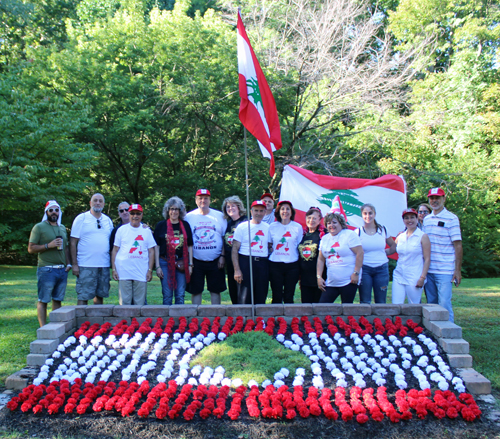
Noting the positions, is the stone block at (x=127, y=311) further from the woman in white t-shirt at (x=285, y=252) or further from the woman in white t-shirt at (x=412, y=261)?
the woman in white t-shirt at (x=412, y=261)

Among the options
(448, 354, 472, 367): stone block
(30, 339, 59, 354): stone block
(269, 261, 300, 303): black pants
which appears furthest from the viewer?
(269, 261, 300, 303): black pants

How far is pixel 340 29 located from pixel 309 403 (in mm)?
16509

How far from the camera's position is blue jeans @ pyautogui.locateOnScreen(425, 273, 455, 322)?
5.33 metres

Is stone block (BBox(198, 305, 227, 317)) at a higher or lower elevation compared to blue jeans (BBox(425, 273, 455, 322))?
lower

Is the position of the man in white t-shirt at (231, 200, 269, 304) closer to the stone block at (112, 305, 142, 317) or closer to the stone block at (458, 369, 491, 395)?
the stone block at (112, 305, 142, 317)

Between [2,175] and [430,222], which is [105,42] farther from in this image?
[430,222]

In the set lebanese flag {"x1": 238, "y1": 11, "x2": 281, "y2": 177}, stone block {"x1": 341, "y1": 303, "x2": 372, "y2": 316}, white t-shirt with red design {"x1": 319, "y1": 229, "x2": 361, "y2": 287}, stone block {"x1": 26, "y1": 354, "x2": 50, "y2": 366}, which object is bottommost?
stone block {"x1": 26, "y1": 354, "x2": 50, "y2": 366}

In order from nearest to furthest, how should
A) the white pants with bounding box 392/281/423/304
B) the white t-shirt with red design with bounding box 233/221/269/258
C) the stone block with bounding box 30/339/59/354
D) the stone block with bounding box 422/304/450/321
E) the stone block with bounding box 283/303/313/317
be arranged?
the stone block with bounding box 30/339/59/354 → the stone block with bounding box 422/304/450/321 → the stone block with bounding box 283/303/313/317 → the white pants with bounding box 392/281/423/304 → the white t-shirt with red design with bounding box 233/221/269/258

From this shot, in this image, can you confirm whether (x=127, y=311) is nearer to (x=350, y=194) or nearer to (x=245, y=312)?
(x=245, y=312)

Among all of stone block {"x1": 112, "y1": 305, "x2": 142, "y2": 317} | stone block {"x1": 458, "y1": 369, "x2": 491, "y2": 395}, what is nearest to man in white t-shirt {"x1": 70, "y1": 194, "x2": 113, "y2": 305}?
stone block {"x1": 112, "y1": 305, "x2": 142, "y2": 317}

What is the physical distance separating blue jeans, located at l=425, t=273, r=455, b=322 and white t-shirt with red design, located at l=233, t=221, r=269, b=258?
193 cm

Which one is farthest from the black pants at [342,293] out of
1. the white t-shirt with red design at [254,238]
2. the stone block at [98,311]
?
the stone block at [98,311]

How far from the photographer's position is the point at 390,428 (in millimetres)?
3371

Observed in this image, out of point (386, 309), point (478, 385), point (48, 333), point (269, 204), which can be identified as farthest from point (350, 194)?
point (48, 333)
